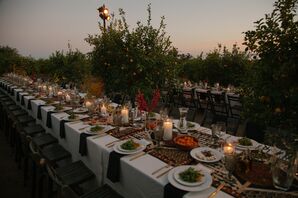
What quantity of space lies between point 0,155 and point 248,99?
4.41 meters

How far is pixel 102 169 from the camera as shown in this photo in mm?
2053

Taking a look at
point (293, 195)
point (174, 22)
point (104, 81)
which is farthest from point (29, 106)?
point (174, 22)

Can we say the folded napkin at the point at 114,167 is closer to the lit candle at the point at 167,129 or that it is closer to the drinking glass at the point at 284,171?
the lit candle at the point at 167,129

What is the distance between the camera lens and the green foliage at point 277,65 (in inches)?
52.5

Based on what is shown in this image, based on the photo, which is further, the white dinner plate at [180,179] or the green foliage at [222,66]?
the green foliage at [222,66]

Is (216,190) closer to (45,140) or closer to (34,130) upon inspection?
(45,140)

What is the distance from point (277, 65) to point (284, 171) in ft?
2.38

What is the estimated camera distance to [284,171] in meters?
1.30

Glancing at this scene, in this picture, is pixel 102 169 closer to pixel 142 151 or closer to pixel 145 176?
pixel 142 151

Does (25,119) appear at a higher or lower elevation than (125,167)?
lower

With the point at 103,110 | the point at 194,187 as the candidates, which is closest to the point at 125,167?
the point at 194,187

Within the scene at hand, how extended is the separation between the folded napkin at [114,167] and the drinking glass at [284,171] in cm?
117

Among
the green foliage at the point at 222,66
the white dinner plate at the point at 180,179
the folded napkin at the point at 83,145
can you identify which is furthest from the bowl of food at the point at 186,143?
the green foliage at the point at 222,66

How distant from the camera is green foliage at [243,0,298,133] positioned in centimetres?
133
